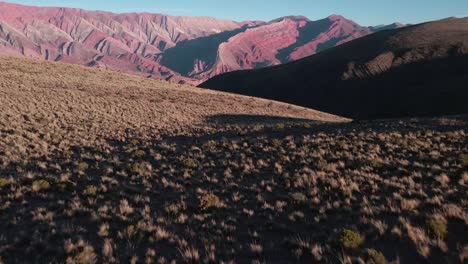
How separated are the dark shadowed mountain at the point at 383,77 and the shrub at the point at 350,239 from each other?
76017 millimetres

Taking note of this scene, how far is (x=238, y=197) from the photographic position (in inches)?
455

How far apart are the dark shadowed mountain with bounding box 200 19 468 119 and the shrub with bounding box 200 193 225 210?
7539 centimetres

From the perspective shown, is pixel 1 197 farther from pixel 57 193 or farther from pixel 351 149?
pixel 351 149

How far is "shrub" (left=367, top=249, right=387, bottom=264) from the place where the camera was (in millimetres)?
6684

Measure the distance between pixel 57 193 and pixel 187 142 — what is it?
11.6 m

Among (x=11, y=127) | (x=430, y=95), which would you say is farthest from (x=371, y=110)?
(x=11, y=127)

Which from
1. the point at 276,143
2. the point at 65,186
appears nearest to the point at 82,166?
the point at 65,186

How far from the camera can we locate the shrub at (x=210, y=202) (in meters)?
10.8

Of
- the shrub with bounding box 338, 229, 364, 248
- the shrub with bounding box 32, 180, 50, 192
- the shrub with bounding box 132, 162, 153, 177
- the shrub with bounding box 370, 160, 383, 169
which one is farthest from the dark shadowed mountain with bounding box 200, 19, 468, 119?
the shrub with bounding box 32, 180, 50, 192

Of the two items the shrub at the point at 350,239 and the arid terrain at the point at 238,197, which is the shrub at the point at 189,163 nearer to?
the arid terrain at the point at 238,197

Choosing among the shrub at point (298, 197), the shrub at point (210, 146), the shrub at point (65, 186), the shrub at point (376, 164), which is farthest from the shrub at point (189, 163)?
the shrub at point (376, 164)

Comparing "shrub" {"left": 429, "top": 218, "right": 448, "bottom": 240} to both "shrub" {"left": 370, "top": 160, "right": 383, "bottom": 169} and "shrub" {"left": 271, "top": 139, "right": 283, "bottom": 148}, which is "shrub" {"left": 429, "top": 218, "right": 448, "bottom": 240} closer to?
"shrub" {"left": 370, "top": 160, "right": 383, "bottom": 169}

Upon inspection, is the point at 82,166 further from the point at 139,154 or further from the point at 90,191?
the point at 90,191

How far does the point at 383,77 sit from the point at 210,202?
107 m
